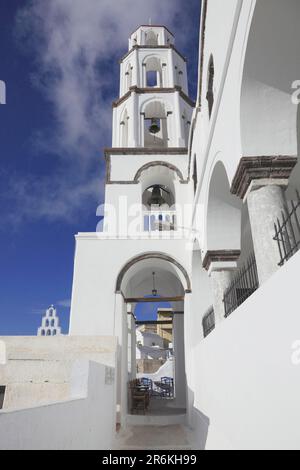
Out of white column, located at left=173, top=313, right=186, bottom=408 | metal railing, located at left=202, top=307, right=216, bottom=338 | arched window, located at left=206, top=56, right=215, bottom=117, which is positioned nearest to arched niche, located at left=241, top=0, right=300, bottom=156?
arched window, located at left=206, top=56, right=215, bottom=117

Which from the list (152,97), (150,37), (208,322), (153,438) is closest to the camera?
(153,438)

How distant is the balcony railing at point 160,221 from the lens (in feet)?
36.8

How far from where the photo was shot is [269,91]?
4164mm

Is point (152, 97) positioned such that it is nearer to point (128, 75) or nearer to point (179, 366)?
point (128, 75)

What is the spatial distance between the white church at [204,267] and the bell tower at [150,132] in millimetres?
62

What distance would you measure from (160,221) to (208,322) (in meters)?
4.47

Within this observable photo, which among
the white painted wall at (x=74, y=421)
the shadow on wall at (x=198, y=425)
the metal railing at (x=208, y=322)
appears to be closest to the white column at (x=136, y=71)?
the metal railing at (x=208, y=322)

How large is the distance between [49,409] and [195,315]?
6476 mm

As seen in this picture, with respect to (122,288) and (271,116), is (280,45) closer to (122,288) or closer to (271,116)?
(271,116)

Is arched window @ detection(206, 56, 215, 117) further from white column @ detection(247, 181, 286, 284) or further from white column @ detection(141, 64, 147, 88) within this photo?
white column @ detection(141, 64, 147, 88)

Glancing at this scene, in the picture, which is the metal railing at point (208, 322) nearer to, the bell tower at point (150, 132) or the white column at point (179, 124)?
the bell tower at point (150, 132)

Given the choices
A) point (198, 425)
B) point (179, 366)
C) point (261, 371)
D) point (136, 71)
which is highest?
point (136, 71)

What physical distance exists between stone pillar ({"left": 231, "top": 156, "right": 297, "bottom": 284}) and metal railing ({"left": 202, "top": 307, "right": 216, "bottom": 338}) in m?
4.02

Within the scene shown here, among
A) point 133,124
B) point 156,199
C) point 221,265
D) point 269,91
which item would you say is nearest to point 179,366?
point 156,199
